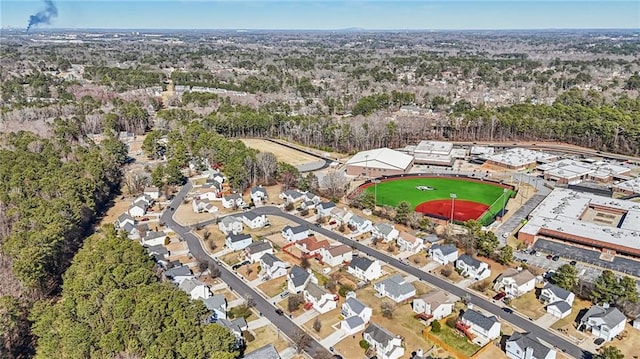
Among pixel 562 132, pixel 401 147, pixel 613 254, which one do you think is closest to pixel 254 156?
pixel 401 147

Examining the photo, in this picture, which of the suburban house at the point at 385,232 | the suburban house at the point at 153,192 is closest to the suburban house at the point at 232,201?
the suburban house at the point at 153,192

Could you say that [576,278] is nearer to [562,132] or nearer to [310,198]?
[310,198]

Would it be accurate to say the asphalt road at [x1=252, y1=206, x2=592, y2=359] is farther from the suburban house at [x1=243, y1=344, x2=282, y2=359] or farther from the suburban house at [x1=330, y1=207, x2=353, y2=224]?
the suburban house at [x1=243, y1=344, x2=282, y2=359]

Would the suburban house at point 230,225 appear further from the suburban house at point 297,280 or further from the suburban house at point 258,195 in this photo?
the suburban house at point 297,280

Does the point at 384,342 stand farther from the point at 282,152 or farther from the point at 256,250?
the point at 282,152

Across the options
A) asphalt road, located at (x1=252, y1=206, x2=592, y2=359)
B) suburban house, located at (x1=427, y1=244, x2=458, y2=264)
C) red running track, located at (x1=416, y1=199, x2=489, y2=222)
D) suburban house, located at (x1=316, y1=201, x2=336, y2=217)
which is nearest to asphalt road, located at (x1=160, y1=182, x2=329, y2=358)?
asphalt road, located at (x1=252, y1=206, x2=592, y2=359)

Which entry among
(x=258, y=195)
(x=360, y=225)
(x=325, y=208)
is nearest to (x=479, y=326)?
(x=360, y=225)
